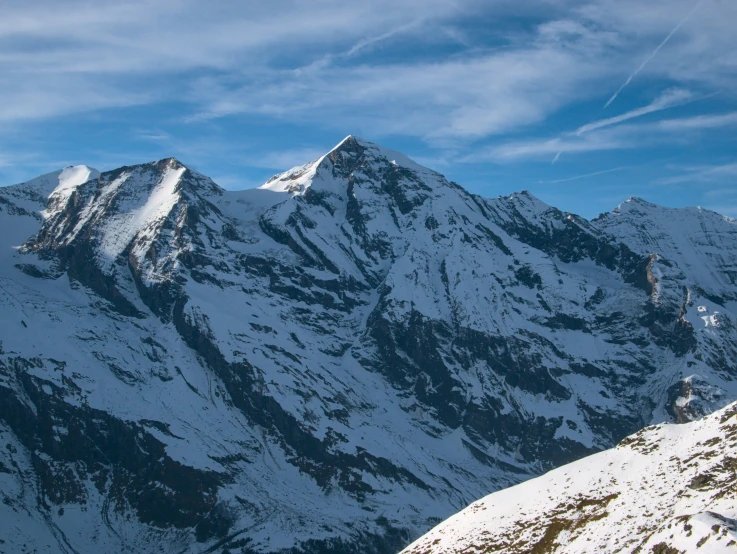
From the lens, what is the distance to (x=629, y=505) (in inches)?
3474

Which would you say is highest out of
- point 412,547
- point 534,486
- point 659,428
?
point 659,428

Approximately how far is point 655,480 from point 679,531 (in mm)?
21300

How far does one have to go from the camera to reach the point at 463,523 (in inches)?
4156

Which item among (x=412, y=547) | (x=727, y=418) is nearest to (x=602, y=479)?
(x=727, y=418)

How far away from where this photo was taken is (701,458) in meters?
91.1

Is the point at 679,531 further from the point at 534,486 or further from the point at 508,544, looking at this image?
the point at 534,486

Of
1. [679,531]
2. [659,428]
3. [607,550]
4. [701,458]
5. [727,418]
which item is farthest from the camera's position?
[659,428]

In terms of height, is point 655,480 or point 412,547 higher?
point 655,480

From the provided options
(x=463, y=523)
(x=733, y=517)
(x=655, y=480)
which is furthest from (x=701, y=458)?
(x=463, y=523)

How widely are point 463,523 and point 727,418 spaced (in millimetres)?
32182

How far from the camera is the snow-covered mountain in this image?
242ft

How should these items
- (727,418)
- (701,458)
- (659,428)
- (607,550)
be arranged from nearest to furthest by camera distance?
(607,550) → (701,458) → (727,418) → (659,428)

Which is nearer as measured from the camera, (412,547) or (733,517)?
(733,517)

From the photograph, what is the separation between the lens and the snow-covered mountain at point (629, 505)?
73.7 m
